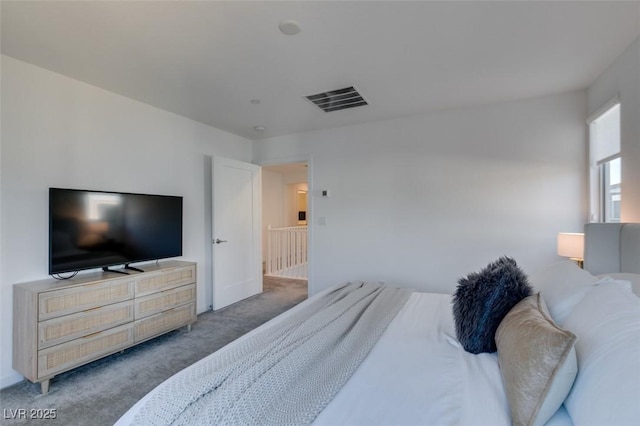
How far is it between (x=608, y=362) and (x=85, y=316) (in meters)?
3.14

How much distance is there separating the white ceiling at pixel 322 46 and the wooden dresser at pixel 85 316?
1837 millimetres

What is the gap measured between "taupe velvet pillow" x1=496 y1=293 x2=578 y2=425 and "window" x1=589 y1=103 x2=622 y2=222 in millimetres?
2218

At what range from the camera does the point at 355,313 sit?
1.81 meters

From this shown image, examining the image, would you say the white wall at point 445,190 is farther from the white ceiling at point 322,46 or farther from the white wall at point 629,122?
the white wall at point 629,122

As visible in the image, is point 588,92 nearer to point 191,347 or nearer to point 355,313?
point 355,313

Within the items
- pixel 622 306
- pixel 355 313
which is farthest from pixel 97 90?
pixel 622 306

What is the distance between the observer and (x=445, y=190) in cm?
349

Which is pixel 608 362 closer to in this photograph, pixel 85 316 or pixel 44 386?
pixel 85 316

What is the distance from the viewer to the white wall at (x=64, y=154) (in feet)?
7.28

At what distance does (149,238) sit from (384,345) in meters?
2.69

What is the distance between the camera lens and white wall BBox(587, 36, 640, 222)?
199 centimetres

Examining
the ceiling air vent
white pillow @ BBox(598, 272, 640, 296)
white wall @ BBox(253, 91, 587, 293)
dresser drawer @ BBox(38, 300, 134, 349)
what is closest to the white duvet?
white pillow @ BBox(598, 272, 640, 296)

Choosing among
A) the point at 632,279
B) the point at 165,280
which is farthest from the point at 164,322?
the point at 632,279

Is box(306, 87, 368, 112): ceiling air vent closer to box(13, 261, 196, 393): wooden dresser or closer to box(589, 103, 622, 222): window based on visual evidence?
box(589, 103, 622, 222): window
